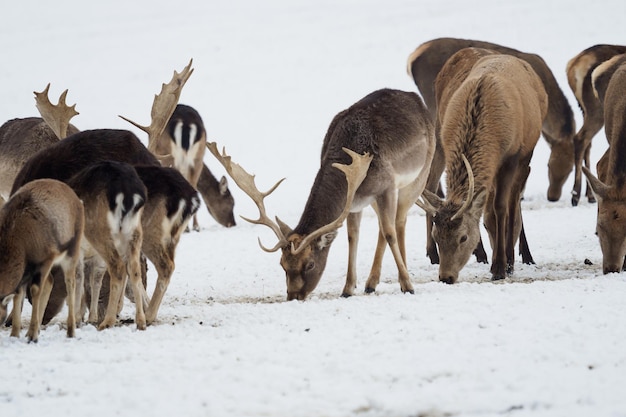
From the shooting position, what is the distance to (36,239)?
24.2 ft

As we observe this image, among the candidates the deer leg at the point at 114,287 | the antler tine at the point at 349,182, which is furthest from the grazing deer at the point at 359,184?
the deer leg at the point at 114,287

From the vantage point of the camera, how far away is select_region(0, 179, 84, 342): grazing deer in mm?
7359

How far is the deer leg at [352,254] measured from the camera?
9.97 meters

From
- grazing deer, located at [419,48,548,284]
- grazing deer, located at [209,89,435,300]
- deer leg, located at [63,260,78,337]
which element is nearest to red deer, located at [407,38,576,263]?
grazing deer, located at [419,48,548,284]

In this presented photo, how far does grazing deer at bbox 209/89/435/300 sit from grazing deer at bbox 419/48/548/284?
38cm

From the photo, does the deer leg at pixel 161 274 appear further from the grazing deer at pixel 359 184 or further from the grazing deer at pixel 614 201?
the grazing deer at pixel 614 201

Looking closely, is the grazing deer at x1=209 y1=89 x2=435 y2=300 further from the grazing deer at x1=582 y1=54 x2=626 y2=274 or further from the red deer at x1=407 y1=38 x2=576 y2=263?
the red deer at x1=407 y1=38 x2=576 y2=263

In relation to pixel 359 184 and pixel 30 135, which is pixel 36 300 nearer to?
pixel 359 184

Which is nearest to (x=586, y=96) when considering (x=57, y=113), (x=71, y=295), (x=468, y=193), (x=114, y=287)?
(x=468, y=193)

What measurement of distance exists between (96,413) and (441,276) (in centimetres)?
482

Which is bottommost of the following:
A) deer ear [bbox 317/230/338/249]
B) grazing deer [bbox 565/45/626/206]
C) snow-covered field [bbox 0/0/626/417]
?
snow-covered field [bbox 0/0/626/417]

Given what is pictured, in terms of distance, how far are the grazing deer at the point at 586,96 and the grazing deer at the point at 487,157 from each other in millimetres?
4782

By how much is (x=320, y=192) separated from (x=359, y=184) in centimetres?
39

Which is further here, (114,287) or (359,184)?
(359,184)
